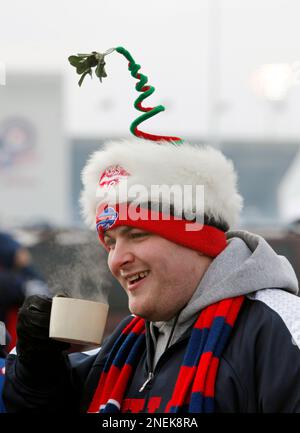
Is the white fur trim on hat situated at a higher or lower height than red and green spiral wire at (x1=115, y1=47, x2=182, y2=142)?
lower

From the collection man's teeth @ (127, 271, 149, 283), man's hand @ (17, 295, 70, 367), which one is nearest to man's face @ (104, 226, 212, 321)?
man's teeth @ (127, 271, 149, 283)

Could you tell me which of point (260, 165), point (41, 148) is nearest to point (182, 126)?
point (41, 148)

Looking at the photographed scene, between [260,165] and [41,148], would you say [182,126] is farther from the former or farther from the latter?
[260,165]

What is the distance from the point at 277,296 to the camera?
2.18m

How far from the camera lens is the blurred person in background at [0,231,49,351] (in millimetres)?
5500

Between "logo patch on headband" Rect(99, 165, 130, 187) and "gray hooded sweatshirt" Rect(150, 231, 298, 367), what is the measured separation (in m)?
0.37

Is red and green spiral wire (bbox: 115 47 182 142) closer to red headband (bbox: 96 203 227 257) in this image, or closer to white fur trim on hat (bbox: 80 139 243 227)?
white fur trim on hat (bbox: 80 139 243 227)

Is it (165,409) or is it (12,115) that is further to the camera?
(12,115)

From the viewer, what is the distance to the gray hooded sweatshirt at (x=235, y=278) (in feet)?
7.24

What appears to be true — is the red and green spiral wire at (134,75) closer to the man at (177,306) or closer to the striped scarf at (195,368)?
the man at (177,306)

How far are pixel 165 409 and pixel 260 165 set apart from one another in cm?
2583

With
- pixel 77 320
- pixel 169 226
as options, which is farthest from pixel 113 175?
pixel 77 320

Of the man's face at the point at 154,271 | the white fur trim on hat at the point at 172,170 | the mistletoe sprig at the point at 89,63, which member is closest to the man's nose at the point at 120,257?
the man's face at the point at 154,271
